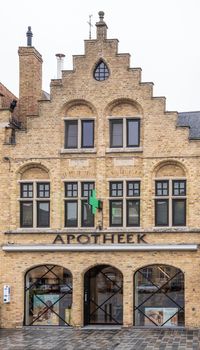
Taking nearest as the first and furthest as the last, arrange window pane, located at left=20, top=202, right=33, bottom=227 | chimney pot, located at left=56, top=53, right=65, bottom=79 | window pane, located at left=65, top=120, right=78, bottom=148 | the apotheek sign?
the apotheek sign → window pane, located at left=20, top=202, right=33, bottom=227 → window pane, located at left=65, top=120, right=78, bottom=148 → chimney pot, located at left=56, top=53, right=65, bottom=79

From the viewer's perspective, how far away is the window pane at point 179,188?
29.5 metres

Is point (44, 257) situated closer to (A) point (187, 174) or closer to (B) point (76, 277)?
(B) point (76, 277)

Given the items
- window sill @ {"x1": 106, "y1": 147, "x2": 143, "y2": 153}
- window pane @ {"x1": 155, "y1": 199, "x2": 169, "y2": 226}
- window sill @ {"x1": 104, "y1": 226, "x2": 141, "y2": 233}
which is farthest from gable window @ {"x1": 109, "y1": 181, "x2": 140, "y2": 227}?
window sill @ {"x1": 106, "y1": 147, "x2": 143, "y2": 153}

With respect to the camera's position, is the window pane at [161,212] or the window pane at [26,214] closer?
the window pane at [161,212]

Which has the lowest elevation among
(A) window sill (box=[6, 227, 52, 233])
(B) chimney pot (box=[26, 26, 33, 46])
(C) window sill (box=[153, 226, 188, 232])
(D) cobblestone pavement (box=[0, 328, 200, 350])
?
(D) cobblestone pavement (box=[0, 328, 200, 350])

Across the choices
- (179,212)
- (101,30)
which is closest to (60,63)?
(101,30)

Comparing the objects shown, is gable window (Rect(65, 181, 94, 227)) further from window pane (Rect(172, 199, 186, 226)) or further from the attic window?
the attic window

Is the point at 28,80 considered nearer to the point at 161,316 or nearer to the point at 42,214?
the point at 42,214

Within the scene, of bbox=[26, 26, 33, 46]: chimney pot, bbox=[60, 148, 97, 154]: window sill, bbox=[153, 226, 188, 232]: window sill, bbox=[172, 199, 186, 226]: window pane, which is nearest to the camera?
bbox=[153, 226, 188, 232]: window sill

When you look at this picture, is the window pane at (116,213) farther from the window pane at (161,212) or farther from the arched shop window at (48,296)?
the arched shop window at (48,296)

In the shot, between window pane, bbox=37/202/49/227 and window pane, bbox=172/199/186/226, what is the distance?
19.3 feet

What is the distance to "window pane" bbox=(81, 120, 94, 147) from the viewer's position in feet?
101

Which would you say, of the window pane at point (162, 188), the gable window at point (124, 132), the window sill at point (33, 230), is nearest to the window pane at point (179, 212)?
the window pane at point (162, 188)

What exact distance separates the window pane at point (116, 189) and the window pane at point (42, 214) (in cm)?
310
